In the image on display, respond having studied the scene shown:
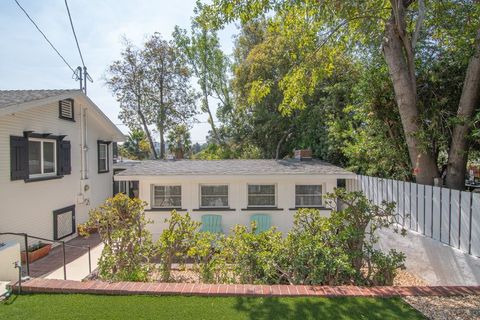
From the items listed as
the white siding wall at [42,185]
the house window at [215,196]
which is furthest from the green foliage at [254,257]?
the white siding wall at [42,185]

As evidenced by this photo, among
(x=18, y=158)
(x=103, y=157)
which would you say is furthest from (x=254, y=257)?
(x=103, y=157)

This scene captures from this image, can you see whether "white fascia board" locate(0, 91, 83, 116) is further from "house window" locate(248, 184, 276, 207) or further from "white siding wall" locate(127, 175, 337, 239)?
"house window" locate(248, 184, 276, 207)

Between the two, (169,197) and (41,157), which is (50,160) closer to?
(41,157)

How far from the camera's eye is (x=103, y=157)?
15852 mm

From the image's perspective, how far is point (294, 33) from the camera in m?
10.3

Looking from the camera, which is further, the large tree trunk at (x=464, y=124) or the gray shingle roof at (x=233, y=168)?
the gray shingle roof at (x=233, y=168)

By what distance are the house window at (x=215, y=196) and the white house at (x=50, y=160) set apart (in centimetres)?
569

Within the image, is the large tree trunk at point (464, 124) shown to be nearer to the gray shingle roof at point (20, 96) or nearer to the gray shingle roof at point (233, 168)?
the gray shingle roof at point (233, 168)

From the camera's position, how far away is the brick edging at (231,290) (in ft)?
15.4

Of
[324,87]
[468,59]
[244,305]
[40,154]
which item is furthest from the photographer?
[324,87]

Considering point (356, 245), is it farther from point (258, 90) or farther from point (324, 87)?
point (324, 87)

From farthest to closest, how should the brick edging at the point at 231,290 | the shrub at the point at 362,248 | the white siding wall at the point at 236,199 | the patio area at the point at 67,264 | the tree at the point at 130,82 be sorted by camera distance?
1. the tree at the point at 130,82
2. the white siding wall at the point at 236,199
3. the patio area at the point at 67,264
4. the shrub at the point at 362,248
5. the brick edging at the point at 231,290

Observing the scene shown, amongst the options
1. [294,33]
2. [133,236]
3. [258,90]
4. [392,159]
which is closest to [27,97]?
[133,236]

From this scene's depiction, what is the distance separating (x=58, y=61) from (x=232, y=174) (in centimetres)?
904
